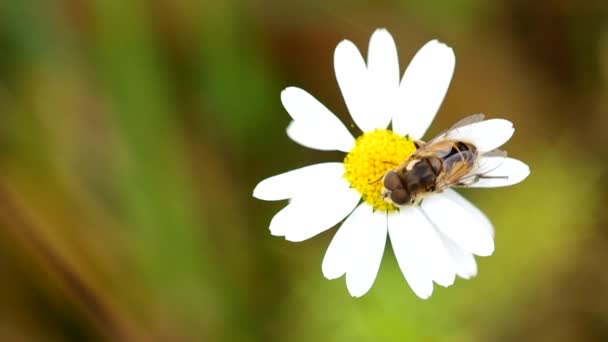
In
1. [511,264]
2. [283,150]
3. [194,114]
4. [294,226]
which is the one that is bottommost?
[294,226]

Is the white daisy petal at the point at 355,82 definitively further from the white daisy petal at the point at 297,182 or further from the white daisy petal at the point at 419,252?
the white daisy petal at the point at 419,252

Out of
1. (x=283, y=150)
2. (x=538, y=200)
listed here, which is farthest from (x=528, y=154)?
(x=283, y=150)

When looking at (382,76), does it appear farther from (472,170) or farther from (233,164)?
(233,164)

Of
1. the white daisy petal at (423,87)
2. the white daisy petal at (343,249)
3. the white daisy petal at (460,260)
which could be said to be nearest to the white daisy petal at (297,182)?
the white daisy petal at (343,249)

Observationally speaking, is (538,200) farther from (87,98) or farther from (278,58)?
(87,98)

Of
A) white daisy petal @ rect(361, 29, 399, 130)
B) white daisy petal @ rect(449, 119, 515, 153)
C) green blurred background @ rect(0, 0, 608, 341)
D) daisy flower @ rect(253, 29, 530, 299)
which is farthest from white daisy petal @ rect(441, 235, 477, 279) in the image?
green blurred background @ rect(0, 0, 608, 341)

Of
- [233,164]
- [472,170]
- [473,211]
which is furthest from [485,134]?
[233,164]

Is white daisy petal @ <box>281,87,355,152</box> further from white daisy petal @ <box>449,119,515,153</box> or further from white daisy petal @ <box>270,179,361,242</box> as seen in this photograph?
white daisy petal @ <box>449,119,515,153</box>
